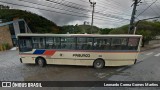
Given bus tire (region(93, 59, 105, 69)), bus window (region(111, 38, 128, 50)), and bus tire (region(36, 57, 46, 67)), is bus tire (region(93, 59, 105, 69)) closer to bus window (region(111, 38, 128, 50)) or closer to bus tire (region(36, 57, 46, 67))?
bus window (region(111, 38, 128, 50))

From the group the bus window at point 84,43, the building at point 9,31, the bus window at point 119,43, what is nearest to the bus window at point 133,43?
the bus window at point 119,43

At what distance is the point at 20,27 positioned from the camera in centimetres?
2481

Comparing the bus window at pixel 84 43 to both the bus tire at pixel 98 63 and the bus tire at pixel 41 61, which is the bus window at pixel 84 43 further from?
the bus tire at pixel 41 61

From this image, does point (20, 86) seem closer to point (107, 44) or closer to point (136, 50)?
point (107, 44)

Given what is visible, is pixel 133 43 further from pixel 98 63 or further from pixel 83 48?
pixel 83 48

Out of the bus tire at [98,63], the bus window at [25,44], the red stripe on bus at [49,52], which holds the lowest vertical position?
the bus tire at [98,63]

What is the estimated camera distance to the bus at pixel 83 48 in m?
8.77

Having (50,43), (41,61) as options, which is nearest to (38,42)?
(50,43)

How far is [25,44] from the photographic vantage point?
9.12 meters

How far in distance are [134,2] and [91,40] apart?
12817 millimetres

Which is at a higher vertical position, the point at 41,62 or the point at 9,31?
the point at 9,31

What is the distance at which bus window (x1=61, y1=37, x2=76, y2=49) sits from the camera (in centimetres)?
890

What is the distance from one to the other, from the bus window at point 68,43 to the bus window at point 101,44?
1552 millimetres

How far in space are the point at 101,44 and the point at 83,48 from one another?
1.31 m
